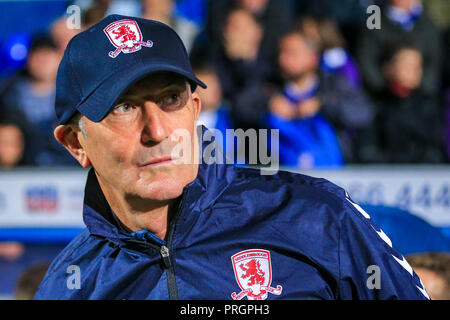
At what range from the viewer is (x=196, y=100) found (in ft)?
6.53

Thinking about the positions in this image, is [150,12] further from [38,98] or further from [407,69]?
[407,69]

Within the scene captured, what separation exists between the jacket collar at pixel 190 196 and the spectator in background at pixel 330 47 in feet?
9.41

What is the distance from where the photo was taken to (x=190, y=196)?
185 cm

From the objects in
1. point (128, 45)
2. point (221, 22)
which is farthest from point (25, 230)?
point (128, 45)

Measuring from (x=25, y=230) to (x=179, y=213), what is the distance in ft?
11.0

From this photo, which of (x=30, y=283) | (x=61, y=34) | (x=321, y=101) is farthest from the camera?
(x=61, y=34)

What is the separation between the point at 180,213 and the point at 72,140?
43cm

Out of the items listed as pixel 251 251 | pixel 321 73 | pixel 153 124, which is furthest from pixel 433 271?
pixel 321 73

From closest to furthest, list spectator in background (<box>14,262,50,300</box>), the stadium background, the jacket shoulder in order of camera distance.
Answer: the jacket shoulder
spectator in background (<box>14,262,50,300</box>)
the stadium background

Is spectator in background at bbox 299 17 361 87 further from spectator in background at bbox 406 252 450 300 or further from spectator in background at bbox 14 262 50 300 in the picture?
spectator in background at bbox 14 262 50 300

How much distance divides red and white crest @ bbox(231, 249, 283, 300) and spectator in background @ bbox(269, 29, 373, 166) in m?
2.80

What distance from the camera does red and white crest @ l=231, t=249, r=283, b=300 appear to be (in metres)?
1.80

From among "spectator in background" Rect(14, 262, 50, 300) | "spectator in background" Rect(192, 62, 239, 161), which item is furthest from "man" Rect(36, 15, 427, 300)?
"spectator in background" Rect(192, 62, 239, 161)

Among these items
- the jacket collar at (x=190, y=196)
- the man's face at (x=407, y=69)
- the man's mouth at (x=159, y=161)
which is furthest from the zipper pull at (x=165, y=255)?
the man's face at (x=407, y=69)
